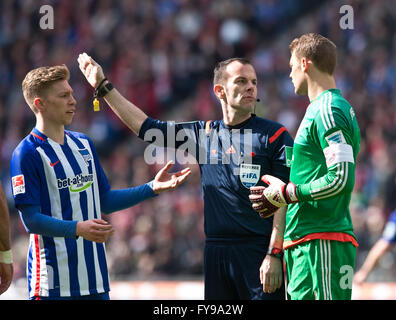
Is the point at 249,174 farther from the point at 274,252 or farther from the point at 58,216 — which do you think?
the point at 58,216

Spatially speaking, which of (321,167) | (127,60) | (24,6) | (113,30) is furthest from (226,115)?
(24,6)

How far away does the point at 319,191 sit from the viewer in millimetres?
4430

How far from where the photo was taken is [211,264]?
5238 mm

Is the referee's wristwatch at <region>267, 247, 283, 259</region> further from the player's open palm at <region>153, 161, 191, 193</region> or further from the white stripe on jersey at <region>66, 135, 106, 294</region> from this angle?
the white stripe on jersey at <region>66, 135, 106, 294</region>

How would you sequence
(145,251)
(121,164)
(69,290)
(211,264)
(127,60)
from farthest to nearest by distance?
(127,60), (121,164), (145,251), (211,264), (69,290)

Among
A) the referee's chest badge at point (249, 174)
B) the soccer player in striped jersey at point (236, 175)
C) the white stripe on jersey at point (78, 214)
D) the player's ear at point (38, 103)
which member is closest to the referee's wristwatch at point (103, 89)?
the soccer player in striped jersey at point (236, 175)

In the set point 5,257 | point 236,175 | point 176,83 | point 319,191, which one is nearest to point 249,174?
point 236,175

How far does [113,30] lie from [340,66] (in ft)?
18.9

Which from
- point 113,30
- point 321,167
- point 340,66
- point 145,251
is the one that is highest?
point 113,30

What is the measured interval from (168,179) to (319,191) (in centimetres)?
138

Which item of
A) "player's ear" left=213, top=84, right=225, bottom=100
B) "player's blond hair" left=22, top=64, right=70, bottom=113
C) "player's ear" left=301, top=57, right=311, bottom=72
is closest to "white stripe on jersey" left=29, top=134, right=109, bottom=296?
"player's blond hair" left=22, top=64, right=70, bottom=113

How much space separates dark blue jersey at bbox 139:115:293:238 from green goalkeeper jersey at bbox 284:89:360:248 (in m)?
0.42

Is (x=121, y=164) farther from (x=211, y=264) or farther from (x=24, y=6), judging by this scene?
(x=211, y=264)

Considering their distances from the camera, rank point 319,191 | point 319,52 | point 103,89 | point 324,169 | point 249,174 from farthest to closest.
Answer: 1. point 103,89
2. point 249,174
3. point 319,52
4. point 324,169
5. point 319,191
